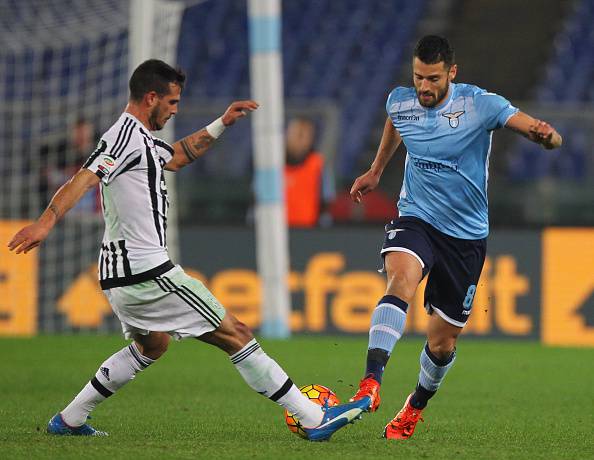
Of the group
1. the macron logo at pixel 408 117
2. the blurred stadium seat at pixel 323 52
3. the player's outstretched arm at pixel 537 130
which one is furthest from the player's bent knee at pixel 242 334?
the blurred stadium seat at pixel 323 52

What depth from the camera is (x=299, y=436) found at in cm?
620

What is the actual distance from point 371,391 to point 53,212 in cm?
157

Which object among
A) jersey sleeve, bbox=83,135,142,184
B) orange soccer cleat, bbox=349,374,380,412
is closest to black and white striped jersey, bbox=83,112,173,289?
jersey sleeve, bbox=83,135,142,184

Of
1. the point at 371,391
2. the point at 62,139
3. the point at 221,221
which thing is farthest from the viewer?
the point at 221,221

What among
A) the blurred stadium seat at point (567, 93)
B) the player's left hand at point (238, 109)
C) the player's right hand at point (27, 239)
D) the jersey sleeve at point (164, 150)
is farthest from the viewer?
the blurred stadium seat at point (567, 93)

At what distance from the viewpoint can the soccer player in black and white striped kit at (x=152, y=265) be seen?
5879 mm

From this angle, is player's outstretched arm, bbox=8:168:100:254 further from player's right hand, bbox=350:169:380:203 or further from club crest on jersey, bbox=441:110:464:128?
club crest on jersey, bbox=441:110:464:128

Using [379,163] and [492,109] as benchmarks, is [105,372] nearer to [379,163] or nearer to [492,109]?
[379,163]

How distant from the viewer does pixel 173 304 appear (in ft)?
19.3

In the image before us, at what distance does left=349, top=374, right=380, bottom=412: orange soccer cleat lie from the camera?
5.75 m

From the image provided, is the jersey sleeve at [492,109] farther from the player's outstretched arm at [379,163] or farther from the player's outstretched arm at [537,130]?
the player's outstretched arm at [379,163]

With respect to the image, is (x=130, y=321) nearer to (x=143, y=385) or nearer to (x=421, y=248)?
(x=421, y=248)

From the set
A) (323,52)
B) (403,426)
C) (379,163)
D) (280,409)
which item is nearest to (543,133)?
(379,163)

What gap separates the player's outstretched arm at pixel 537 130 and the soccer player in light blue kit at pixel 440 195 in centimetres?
19
